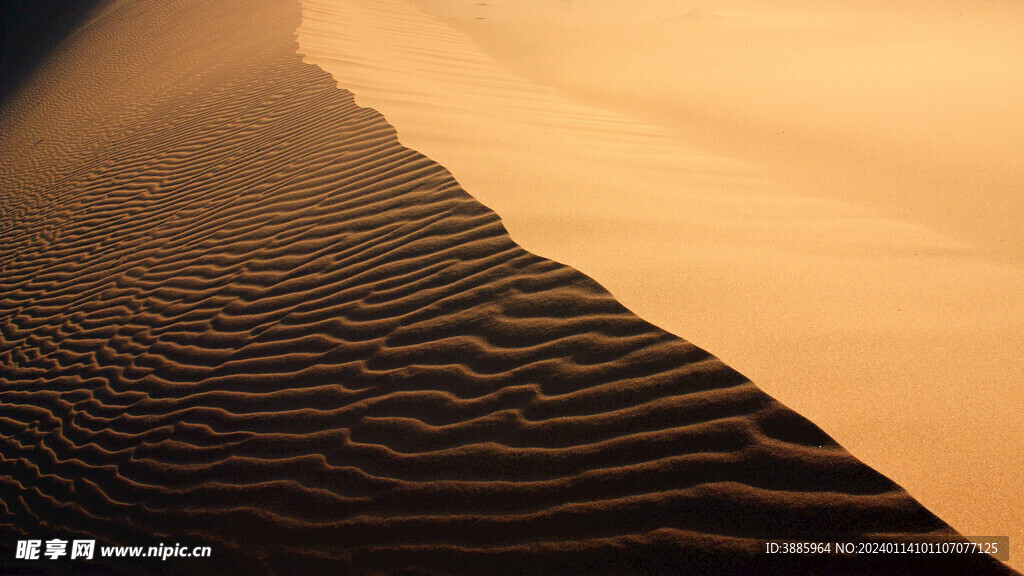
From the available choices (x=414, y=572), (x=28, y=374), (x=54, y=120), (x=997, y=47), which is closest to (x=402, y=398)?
(x=414, y=572)

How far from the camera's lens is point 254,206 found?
5.75 m

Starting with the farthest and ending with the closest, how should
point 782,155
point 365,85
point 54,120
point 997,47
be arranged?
point 54,120, point 997,47, point 365,85, point 782,155

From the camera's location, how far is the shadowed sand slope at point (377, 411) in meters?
2.21

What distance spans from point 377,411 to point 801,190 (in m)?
4.37

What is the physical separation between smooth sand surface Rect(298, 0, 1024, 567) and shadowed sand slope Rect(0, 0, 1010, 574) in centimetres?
33

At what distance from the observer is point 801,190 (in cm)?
566

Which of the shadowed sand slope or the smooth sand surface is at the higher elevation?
the smooth sand surface

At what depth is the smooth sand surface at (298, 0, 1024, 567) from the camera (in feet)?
8.55

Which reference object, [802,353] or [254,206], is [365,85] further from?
[802,353]

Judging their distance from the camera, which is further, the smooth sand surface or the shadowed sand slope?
the smooth sand surface

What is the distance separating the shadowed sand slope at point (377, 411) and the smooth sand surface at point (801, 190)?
0.33 meters

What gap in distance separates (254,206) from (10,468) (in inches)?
109

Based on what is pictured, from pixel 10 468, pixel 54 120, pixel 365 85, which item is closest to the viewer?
pixel 10 468

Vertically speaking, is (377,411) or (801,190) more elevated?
(801,190)
